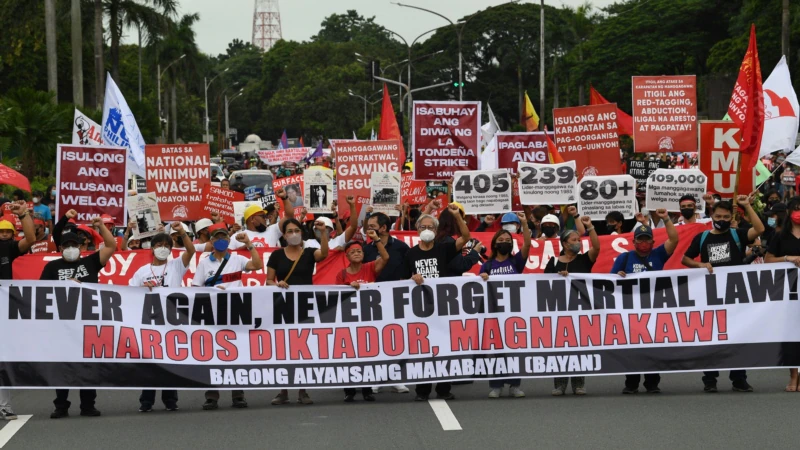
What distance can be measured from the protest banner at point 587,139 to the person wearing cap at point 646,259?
25.5 ft

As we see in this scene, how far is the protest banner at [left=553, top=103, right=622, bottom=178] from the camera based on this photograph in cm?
1877

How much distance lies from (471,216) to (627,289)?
7.05 metres

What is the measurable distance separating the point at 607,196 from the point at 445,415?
21.3 ft

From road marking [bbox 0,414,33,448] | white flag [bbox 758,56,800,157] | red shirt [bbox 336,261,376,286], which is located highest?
white flag [bbox 758,56,800,157]

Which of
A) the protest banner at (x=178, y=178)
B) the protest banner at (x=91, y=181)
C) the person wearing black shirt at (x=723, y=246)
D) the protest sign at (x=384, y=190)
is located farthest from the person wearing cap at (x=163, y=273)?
the protest banner at (x=178, y=178)

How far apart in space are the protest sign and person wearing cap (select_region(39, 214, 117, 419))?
19.2 ft

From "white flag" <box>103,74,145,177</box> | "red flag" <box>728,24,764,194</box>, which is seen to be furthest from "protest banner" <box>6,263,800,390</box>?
"white flag" <box>103,74,145,177</box>

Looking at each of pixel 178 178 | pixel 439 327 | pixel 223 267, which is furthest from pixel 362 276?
pixel 178 178

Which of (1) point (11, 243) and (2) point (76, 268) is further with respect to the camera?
(1) point (11, 243)

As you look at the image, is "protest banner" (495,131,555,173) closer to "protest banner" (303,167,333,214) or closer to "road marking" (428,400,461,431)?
"protest banner" (303,167,333,214)

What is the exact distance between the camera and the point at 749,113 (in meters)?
14.9

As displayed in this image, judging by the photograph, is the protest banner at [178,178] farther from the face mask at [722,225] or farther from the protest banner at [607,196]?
the face mask at [722,225]

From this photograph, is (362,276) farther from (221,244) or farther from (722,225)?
(722,225)

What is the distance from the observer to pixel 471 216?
58.3ft
